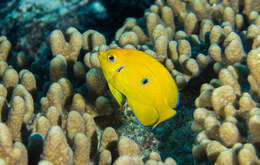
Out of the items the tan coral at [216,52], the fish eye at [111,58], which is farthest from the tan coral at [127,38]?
the fish eye at [111,58]

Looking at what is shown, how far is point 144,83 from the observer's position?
2.13 m

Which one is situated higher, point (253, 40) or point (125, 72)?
point (125, 72)

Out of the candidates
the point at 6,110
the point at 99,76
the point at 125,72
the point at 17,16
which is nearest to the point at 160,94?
the point at 125,72

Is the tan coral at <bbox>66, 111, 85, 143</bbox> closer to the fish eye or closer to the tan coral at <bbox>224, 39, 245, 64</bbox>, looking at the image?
the fish eye

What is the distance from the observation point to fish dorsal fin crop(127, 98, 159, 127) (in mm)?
2160

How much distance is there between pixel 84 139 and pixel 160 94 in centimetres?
73

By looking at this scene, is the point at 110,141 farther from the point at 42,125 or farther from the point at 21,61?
the point at 21,61

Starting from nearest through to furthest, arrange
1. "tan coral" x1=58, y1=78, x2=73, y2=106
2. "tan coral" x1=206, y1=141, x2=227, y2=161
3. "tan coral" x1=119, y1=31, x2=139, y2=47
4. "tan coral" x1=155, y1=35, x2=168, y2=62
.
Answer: "tan coral" x1=206, y1=141, x2=227, y2=161, "tan coral" x1=58, y1=78, x2=73, y2=106, "tan coral" x1=155, y1=35, x2=168, y2=62, "tan coral" x1=119, y1=31, x2=139, y2=47

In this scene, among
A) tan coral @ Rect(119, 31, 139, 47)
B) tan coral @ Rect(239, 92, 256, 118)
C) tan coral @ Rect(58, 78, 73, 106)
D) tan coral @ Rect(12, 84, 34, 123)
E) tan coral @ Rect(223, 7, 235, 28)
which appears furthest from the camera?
tan coral @ Rect(223, 7, 235, 28)

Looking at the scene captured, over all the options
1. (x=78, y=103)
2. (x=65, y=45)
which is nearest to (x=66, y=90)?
(x=78, y=103)

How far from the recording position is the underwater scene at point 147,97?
6.89 ft

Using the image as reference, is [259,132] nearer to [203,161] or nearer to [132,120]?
[203,161]

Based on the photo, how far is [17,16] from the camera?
574 centimetres

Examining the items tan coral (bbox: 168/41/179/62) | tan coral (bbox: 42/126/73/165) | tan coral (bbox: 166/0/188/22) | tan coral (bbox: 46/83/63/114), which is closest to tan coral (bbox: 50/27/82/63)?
tan coral (bbox: 46/83/63/114)
